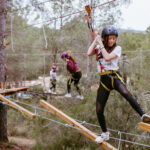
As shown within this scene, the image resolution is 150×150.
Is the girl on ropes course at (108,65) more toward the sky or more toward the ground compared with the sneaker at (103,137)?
more toward the sky

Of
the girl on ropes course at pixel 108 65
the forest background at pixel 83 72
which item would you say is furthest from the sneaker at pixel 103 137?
the forest background at pixel 83 72

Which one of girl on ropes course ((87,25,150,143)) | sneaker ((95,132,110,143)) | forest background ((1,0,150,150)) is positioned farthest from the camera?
forest background ((1,0,150,150))

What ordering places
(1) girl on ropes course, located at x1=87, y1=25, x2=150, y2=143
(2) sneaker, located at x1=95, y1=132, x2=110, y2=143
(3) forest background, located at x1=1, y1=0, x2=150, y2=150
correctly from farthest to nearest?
(3) forest background, located at x1=1, y1=0, x2=150, y2=150
(2) sneaker, located at x1=95, y1=132, x2=110, y2=143
(1) girl on ropes course, located at x1=87, y1=25, x2=150, y2=143

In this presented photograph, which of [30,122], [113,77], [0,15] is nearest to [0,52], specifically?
[0,15]

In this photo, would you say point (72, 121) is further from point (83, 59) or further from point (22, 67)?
point (22, 67)

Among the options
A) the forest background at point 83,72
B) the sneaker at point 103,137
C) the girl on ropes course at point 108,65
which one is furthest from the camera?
the forest background at point 83,72

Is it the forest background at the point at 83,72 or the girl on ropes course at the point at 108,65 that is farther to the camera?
the forest background at the point at 83,72

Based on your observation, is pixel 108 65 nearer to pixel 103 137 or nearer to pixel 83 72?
pixel 103 137

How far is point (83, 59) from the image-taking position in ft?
35.8

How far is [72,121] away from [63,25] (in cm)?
759

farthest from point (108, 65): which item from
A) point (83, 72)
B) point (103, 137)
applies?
point (83, 72)

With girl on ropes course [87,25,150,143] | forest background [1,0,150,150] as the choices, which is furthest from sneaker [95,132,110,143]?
forest background [1,0,150,150]

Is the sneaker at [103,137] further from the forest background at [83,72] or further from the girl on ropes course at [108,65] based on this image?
the forest background at [83,72]

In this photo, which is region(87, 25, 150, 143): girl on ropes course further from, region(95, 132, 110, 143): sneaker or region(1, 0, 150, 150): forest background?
region(1, 0, 150, 150): forest background
